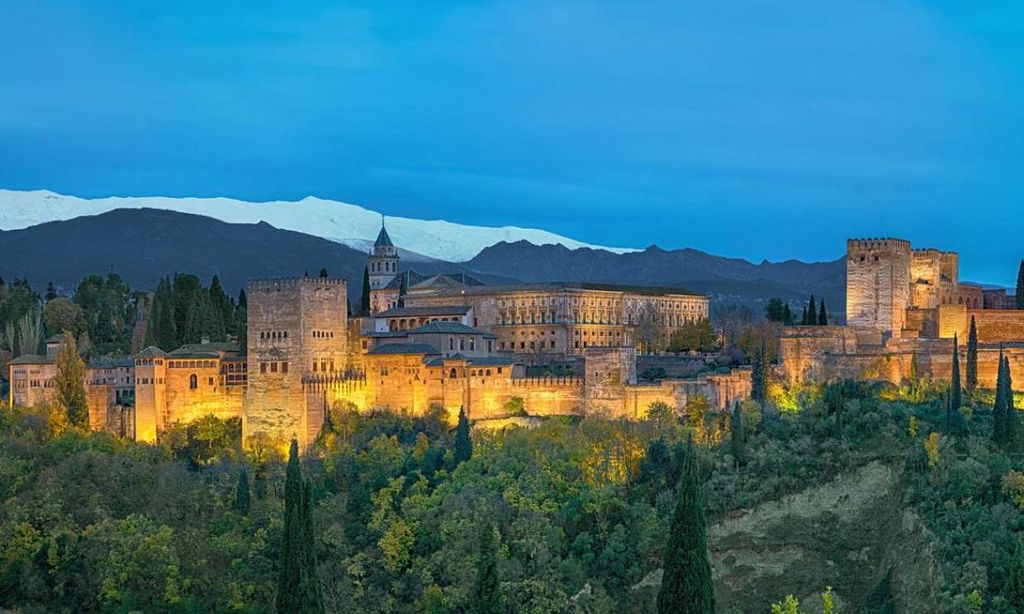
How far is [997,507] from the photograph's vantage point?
3275 cm

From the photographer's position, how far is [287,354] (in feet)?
159

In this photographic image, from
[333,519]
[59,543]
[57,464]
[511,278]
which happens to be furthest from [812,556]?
[511,278]

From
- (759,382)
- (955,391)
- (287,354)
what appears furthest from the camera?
(287,354)

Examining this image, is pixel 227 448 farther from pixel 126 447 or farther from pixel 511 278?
pixel 511 278

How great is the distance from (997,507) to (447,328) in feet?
82.1

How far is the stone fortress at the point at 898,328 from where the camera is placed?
4428 centimetres

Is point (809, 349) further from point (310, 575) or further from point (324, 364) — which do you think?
point (310, 575)

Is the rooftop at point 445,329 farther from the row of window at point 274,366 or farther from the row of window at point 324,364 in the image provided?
the row of window at point 274,366

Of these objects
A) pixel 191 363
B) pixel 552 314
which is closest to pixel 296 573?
pixel 191 363

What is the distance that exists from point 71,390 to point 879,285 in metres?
28.0

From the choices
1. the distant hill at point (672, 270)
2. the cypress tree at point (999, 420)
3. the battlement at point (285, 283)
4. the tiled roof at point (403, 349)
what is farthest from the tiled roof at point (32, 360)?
the distant hill at point (672, 270)

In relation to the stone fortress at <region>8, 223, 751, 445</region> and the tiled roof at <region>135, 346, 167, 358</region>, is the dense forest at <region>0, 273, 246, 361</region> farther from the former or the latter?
the tiled roof at <region>135, 346, 167, 358</region>

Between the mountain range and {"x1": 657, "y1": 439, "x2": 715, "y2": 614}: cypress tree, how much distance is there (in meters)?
80.2

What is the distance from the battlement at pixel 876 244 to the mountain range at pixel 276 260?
191ft
